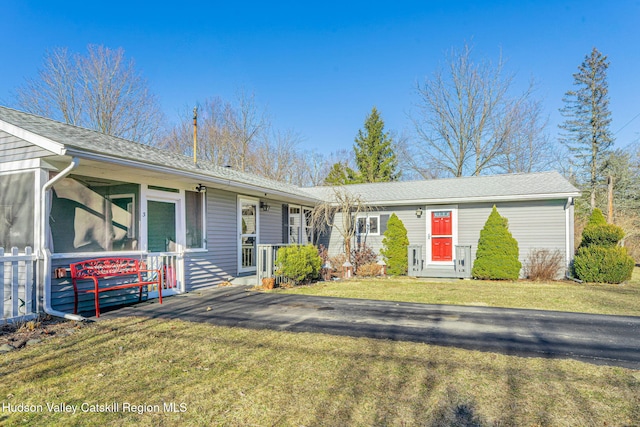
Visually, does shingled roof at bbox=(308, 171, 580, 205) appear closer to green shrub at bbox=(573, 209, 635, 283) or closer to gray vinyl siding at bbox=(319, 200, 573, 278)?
gray vinyl siding at bbox=(319, 200, 573, 278)

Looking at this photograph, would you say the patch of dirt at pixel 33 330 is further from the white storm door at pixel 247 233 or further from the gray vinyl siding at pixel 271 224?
the gray vinyl siding at pixel 271 224

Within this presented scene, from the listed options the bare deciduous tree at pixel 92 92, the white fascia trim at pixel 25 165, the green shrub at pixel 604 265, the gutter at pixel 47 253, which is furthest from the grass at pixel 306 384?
the bare deciduous tree at pixel 92 92

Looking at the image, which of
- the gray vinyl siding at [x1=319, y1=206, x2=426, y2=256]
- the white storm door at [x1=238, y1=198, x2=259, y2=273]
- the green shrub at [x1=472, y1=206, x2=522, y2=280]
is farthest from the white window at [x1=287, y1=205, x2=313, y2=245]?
the green shrub at [x1=472, y1=206, x2=522, y2=280]

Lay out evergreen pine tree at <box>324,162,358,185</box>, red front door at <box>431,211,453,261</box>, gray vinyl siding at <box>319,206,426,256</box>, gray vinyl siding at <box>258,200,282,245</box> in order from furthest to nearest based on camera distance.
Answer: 1. evergreen pine tree at <box>324,162,358,185</box>
2. gray vinyl siding at <box>319,206,426,256</box>
3. red front door at <box>431,211,453,261</box>
4. gray vinyl siding at <box>258,200,282,245</box>

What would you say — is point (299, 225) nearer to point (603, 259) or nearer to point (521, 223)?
point (521, 223)

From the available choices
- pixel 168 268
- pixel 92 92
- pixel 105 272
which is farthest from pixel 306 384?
pixel 92 92

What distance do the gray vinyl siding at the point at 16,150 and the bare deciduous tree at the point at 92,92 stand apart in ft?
52.2

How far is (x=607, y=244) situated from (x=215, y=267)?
1068 centimetres

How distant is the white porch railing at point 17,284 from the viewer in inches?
199

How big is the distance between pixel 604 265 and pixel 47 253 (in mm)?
12575

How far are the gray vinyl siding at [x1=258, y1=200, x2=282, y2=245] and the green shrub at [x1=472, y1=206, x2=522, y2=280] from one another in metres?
6.08

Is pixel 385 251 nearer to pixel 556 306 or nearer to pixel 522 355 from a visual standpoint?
pixel 556 306

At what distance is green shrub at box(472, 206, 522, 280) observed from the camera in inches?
418

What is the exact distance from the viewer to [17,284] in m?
5.23
